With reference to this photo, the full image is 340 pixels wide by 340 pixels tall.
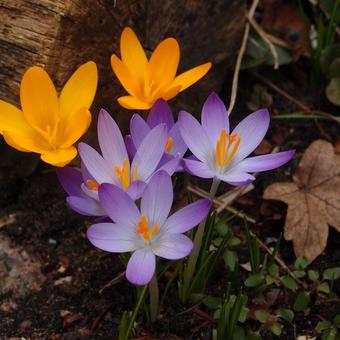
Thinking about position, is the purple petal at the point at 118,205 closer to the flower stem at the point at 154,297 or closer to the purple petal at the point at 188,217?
the purple petal at the point at 188,217

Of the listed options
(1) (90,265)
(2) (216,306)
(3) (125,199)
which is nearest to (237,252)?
(2) (216,306)

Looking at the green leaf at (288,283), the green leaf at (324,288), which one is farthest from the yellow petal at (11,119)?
the green leaf at (324,288)

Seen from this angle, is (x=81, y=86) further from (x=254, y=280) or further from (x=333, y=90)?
(x=333, y=90)

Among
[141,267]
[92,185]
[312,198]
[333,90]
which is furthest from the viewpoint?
[333,90]

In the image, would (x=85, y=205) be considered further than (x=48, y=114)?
No

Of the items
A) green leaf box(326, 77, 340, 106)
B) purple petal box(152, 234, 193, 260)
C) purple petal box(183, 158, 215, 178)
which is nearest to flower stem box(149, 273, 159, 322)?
purple petal box(152, 234, 193, 260)

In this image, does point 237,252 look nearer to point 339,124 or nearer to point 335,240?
point 335,240

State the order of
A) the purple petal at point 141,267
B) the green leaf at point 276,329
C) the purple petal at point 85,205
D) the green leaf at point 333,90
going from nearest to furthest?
1. the purple petal at point 141,267
2. the purple petal at point 85,205
3. the green leaf at point 276,329
4. the green leaf at point 333,90

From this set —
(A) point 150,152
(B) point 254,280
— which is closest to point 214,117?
(A) point 150,152
